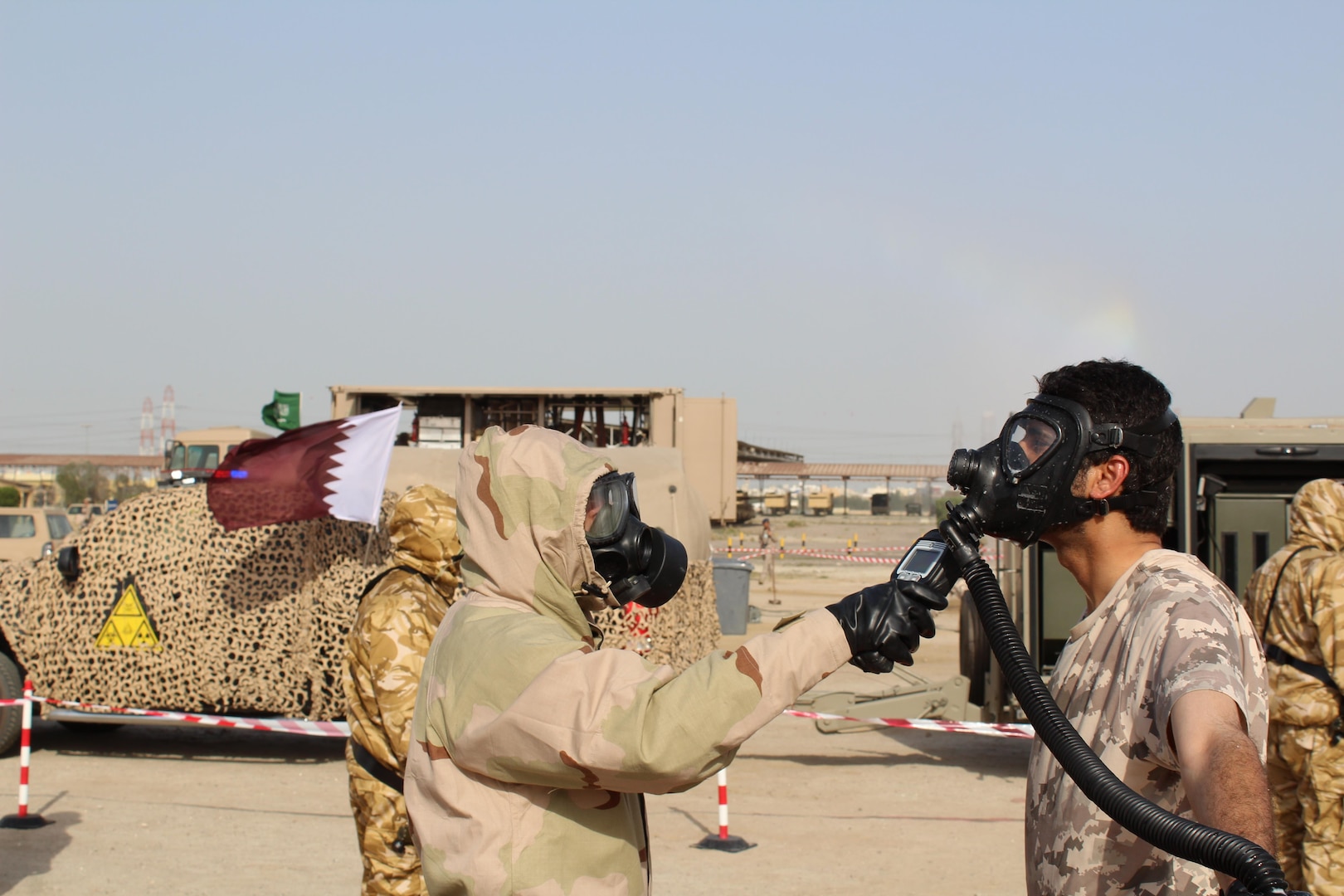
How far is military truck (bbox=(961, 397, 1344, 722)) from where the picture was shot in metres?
7.65

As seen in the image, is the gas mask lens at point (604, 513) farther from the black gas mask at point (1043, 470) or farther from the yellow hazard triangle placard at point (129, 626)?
the yellow hazard triangle placard at point (129, 626)

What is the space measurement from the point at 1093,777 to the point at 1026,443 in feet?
2.10

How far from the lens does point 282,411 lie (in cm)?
1165

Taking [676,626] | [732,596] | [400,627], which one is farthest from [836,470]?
[400,627]

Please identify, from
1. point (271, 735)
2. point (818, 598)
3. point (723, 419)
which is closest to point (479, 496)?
point (271, 735)

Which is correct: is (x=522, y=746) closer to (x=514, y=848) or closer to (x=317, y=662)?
(x=514, y=848)

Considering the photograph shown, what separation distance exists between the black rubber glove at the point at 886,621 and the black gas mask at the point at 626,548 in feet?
1.47

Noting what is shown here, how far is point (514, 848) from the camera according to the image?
209 cm

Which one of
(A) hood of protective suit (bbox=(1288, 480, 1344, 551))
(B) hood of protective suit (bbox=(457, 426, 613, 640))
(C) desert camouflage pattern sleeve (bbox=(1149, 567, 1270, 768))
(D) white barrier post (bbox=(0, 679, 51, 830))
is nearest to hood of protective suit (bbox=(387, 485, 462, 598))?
(B) hood of protective suit (bbox=(457, 426, 613, 640))

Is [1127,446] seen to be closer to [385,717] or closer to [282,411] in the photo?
[385,717]

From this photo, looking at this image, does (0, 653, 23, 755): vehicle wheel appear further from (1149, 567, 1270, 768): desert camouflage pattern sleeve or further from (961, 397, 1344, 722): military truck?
(1149, 567, 1270, 768): desert camouflage pattern sleeve

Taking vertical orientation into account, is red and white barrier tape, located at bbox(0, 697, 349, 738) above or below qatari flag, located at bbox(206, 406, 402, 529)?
below

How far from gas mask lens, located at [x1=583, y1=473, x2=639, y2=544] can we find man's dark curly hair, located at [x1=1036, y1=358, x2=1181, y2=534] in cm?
87

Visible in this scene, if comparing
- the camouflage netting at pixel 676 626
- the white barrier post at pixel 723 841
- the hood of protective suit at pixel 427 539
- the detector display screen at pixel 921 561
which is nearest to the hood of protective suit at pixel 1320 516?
the white barrier post at pixel 723 841
